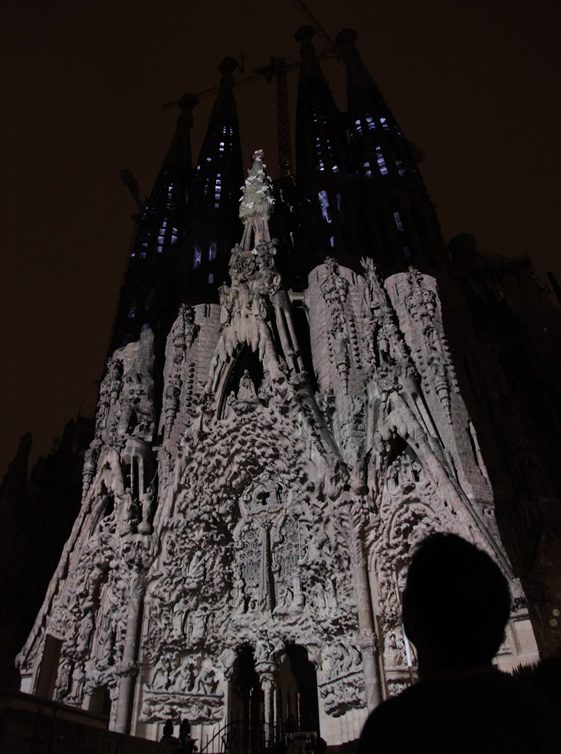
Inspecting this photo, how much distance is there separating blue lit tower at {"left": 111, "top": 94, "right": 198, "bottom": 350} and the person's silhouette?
17.0 meters

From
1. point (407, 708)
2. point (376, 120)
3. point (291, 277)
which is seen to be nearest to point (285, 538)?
point (291, 277)

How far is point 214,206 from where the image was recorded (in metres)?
21.2

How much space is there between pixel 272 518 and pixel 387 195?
10725 mm

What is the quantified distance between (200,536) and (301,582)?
93.0 inches

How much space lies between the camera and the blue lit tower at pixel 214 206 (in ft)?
60.7

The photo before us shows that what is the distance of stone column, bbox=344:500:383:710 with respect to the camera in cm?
884

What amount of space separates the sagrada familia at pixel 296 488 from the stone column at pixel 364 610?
4cm

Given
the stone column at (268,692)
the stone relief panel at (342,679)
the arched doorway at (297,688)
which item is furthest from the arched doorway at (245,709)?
the stone relief panel at (342,679)

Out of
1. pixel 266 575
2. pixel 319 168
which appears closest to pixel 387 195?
pixel 319 168

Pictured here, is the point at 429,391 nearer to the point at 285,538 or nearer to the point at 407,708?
the point at 285,538

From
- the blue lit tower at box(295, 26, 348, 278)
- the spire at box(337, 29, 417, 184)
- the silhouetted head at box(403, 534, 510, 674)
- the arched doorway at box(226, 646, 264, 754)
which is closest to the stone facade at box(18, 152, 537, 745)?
the arched doorway at box(226, 646, 264, 754)

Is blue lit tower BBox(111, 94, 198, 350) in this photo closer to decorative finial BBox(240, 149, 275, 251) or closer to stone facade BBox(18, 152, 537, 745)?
decorative finial BBox(240, 149, 275, 251)

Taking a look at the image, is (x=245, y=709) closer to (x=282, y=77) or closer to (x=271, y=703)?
(x=271, y=703)

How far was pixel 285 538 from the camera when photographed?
491 inches
